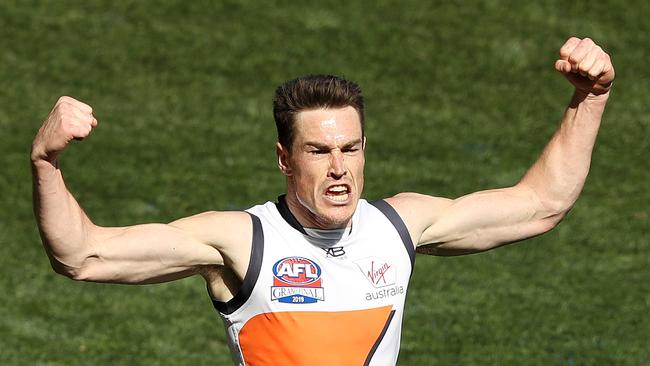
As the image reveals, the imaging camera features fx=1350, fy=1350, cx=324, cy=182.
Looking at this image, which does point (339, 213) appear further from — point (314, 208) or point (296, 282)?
point (296, 282)

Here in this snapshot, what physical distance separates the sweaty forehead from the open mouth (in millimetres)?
228

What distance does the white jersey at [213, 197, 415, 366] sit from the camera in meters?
6.49

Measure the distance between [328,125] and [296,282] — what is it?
772 mm

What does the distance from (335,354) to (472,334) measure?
5004 millimetres

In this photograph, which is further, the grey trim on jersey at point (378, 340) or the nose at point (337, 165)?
the grey trim on jersey at point (378, 340)

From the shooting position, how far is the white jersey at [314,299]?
21.3 feet

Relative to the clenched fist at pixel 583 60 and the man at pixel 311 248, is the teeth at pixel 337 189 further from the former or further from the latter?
the clenched fist at pixel 583 60

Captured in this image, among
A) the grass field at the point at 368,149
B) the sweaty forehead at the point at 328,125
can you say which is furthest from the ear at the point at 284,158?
the grass field at the point at 368,149

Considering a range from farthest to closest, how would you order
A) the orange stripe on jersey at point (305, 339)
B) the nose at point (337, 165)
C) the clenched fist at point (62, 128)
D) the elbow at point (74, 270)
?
the orange stripe on jersey at point (305, 339), the nose at point (337, 165), the elbow at point (74, 270), the clenched fist at point (62, 128)

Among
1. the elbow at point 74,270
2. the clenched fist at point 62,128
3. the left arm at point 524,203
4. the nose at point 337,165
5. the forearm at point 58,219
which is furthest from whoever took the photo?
the left arm at point 524,203

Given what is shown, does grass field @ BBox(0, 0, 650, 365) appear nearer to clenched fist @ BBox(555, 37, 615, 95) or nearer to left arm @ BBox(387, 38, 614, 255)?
left arm @ BBox(387, 38, 614, 255)

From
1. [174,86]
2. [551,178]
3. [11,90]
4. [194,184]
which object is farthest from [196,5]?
[551,178]

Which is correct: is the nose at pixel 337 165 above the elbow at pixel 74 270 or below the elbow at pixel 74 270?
above

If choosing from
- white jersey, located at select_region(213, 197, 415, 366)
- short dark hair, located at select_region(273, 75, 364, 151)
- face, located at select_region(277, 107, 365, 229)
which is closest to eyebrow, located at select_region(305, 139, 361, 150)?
face, located at select_region(277, 107, 365, 229)
